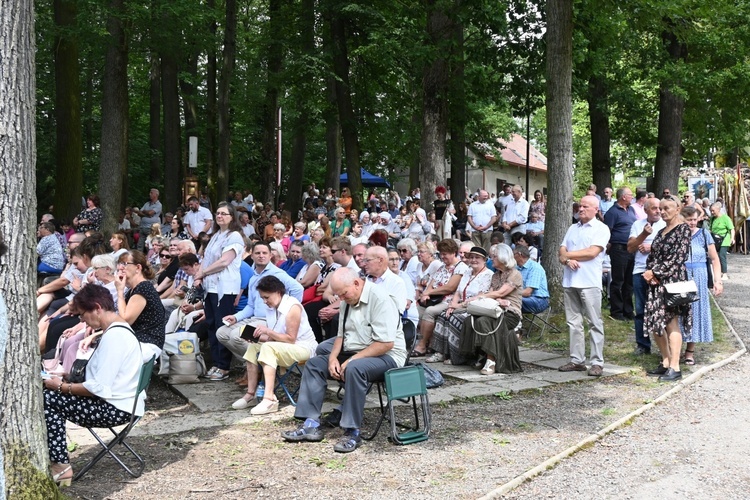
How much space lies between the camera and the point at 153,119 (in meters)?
31.0

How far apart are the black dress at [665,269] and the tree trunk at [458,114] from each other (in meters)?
7.56

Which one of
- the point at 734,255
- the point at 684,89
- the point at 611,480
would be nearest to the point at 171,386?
the point at 611,480

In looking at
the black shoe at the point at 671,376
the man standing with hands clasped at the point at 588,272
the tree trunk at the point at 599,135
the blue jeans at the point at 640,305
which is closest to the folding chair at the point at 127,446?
the man standing with hands clasped at the point at 588,272

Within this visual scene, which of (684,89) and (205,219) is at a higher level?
(684,89)

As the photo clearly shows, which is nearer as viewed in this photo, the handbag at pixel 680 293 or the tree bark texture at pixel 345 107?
the handbag at pixel 680 293

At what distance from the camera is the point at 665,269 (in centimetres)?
898

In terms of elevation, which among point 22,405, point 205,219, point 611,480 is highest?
point 205,219

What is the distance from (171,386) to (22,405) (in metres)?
3.95

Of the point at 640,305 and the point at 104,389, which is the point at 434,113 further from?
the point at 104,389

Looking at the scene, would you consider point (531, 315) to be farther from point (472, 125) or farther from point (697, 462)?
point (472, 125)

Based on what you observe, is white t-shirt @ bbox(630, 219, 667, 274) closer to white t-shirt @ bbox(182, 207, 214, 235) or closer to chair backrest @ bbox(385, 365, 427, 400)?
chair backrest @ bbox(385, 365, 427, 400)

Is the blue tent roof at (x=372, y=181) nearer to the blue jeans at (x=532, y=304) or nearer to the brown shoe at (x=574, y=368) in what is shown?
the blue jeans at (x=532, y=304)

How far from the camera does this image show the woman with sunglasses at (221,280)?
932 cm

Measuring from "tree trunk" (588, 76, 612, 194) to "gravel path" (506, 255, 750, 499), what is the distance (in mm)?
13867
